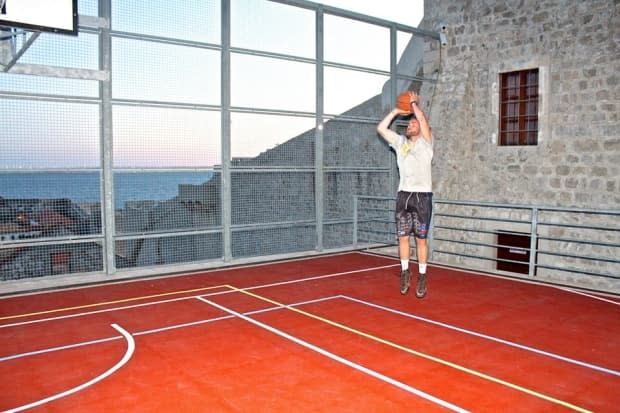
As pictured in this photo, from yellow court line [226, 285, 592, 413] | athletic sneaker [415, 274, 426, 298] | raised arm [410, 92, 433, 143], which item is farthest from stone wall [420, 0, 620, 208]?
yellow court line [226, 285, 592, 413]

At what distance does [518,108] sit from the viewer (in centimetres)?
1033

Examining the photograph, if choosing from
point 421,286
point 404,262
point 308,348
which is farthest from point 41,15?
point 421,286

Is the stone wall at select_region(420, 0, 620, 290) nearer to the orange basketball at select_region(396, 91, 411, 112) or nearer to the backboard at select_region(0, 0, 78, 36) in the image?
the orange basketball at select_region(396, 91, 411, 112)

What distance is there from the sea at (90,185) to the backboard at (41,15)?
164 cm

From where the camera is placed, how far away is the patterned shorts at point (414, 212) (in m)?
5.90

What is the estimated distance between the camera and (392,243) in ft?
32.4

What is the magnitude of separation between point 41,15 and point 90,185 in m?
2.11

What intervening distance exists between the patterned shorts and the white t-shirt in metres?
0.07

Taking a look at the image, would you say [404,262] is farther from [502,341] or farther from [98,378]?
[98,378]

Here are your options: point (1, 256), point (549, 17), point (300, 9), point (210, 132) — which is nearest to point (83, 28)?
point (210, 132)

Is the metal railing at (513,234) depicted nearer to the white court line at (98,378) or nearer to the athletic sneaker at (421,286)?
the athletic sneaker at (421,286)

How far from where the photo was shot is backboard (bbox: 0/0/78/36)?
213 inches

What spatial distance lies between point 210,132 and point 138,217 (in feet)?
4.99

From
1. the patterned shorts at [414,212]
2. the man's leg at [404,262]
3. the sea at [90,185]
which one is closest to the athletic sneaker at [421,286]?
the man's leg at [404,262]
